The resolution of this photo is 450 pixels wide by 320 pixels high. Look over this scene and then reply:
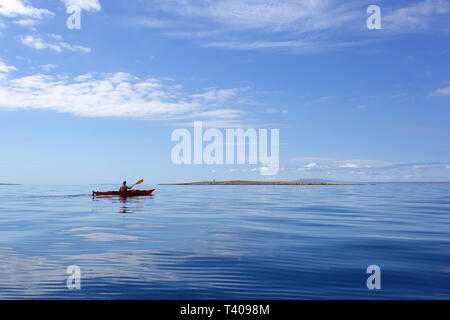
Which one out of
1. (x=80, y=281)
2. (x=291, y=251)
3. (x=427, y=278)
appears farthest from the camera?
(x=291, y=251)

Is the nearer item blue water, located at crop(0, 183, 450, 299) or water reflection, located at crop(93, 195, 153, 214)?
blue water, located at crop(0, 183, 450, 299)

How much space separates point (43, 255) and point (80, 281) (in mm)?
4438

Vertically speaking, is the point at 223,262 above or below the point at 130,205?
above

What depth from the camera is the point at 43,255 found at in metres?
12.9

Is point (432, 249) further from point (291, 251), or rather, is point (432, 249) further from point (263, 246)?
point (263, 246)

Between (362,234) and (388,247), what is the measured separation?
3502 mm

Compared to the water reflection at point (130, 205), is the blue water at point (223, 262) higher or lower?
higher

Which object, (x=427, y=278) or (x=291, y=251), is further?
(x=291, y=251)

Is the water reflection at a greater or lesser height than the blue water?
lesser

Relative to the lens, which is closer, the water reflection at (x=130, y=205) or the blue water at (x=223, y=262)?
the blue water at (x=223, y=262)

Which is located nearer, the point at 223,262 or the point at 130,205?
the point at 223,262
